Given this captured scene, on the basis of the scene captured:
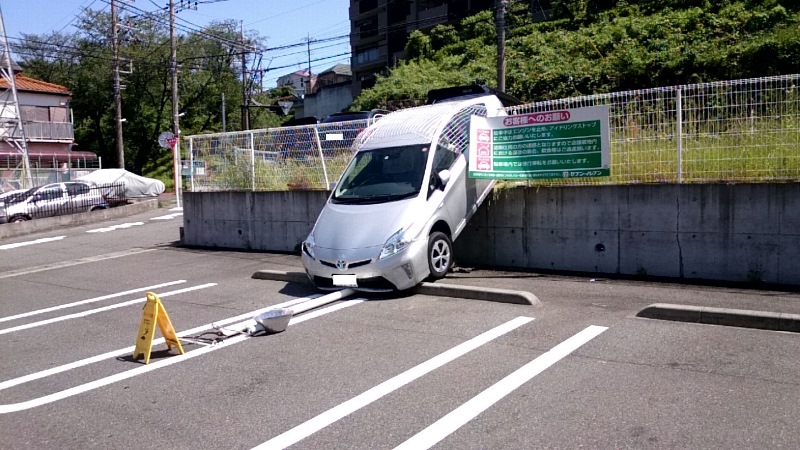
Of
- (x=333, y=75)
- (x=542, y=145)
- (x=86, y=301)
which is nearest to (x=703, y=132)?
(x=542, y=145)

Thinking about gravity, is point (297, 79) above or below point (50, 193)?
above

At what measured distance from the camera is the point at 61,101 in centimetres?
4597

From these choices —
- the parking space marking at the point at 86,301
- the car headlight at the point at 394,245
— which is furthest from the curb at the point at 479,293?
the parking space marking at the point at 86,301

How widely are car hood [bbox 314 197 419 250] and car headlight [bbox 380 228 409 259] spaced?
0.07m

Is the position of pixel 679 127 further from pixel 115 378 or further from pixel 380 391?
pixel 115 378

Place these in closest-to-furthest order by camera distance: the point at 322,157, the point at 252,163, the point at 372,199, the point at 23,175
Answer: the point at 372,199, the point at 322,157, the point at 252,163, the point at 23,175

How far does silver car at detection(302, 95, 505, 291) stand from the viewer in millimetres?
8641

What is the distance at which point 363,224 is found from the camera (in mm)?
9023

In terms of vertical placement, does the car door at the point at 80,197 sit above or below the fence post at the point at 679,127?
below

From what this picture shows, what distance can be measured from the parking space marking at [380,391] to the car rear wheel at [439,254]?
7.06 feet

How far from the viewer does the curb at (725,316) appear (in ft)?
20.9

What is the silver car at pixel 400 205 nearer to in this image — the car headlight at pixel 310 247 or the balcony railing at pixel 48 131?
the car headlight at pixel 310 247

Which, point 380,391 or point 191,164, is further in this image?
point 191,164

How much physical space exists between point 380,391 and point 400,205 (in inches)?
167
